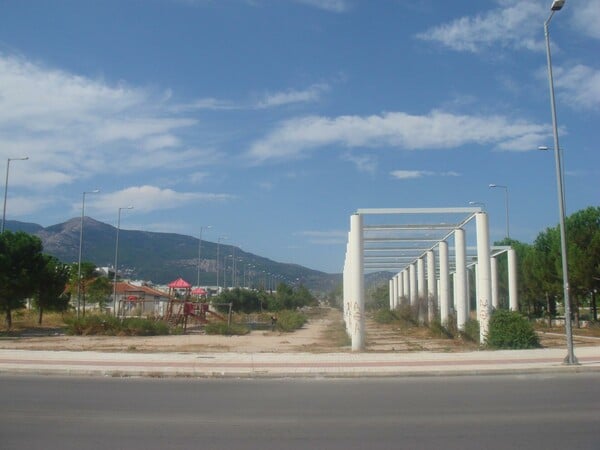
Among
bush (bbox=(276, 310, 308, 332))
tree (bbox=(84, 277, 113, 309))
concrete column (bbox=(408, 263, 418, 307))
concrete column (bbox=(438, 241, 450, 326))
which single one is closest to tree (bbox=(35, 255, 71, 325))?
bush (bbox=(276, 310, 308, 332))

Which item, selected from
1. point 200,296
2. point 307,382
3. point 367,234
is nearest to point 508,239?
point 367,234

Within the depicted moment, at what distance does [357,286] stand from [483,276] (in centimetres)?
499

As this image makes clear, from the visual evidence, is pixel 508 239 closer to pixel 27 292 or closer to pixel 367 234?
pixel 367 234

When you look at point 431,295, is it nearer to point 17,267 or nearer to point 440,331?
point 440,331

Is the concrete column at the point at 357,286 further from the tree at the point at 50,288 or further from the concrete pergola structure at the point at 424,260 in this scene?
the tree at the point at 50,288

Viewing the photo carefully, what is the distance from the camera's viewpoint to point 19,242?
1522 inches

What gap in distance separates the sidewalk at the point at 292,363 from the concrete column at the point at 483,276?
312 cm

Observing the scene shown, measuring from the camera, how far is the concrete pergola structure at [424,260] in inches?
981

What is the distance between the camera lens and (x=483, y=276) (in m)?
25.2

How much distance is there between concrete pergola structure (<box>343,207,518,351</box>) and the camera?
81.7ft

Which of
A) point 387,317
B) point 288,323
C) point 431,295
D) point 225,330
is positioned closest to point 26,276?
point 225,330

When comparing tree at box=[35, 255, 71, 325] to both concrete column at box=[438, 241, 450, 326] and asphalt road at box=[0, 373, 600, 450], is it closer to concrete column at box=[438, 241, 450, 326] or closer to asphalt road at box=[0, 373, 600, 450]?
concrete column at box=[438, 241, 450, 326]

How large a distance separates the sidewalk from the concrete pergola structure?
329 cm

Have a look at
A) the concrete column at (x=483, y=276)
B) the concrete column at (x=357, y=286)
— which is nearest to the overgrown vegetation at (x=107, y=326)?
the concrete column at (x=357, y=286)
